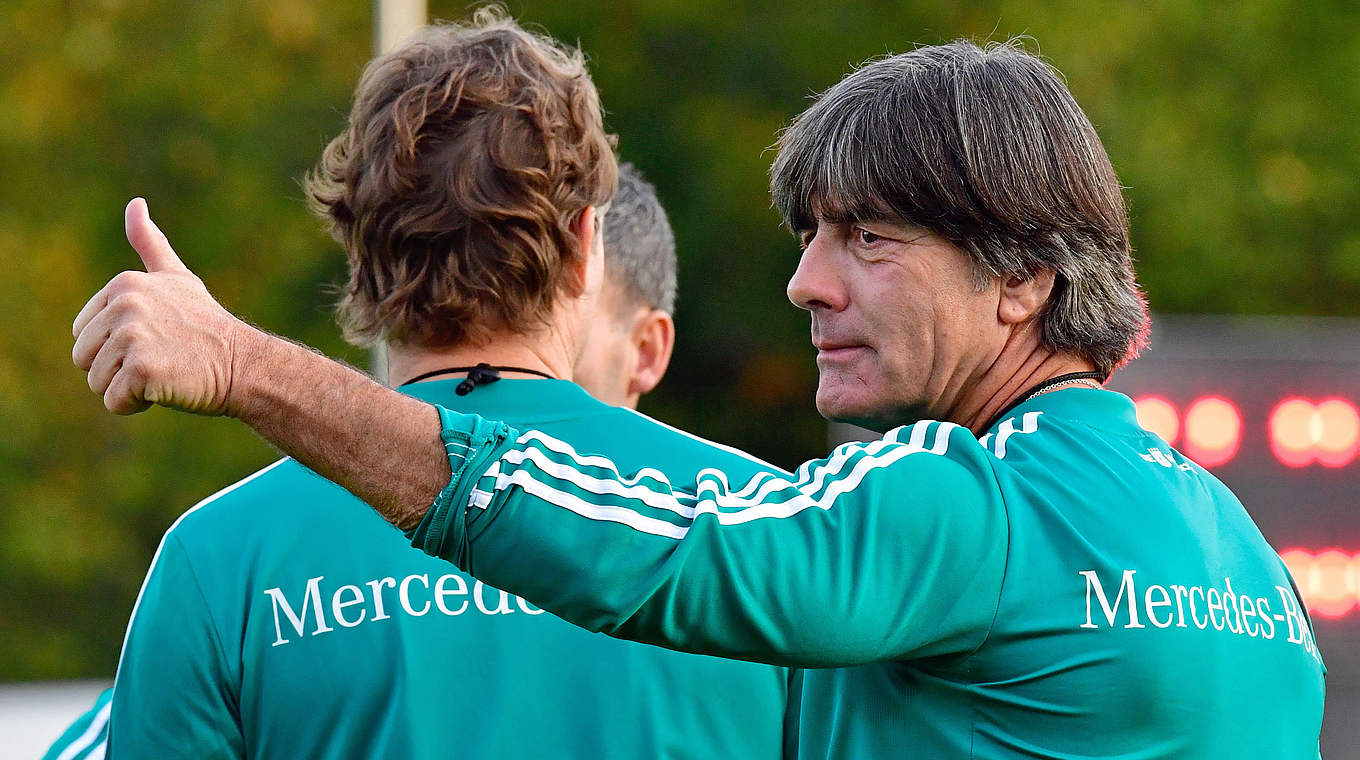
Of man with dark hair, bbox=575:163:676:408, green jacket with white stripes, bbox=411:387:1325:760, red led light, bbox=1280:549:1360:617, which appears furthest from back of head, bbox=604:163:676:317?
red led light, bbox=1280:549:1360:617

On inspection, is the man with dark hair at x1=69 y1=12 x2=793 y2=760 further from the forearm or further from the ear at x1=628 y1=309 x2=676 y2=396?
the ear at x1=628 y1=309 x2=676 y2=396

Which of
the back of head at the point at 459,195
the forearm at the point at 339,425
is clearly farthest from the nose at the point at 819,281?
the forearm at the point at 339,425

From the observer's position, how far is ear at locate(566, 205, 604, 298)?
252 cm

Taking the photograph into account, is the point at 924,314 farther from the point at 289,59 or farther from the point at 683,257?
the point at 289,59

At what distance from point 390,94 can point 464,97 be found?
5.0 inches

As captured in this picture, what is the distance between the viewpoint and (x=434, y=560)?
7.13 feet

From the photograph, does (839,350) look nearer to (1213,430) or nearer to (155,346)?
(155,346)

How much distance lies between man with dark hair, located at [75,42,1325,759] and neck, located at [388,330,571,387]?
0.49 metres

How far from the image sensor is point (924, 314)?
79.1 inches

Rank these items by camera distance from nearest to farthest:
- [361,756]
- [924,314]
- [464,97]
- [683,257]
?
[924,314] < [361,756] < [464,97] < [683,257]

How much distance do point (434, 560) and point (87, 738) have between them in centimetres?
70

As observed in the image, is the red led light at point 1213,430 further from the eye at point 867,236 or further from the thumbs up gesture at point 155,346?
the thumbs up gesture at point 155,346

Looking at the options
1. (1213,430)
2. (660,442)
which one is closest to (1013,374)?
(660,442)

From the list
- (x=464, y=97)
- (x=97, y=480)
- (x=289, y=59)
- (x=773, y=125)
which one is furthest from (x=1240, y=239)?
(x=464, y=97)
